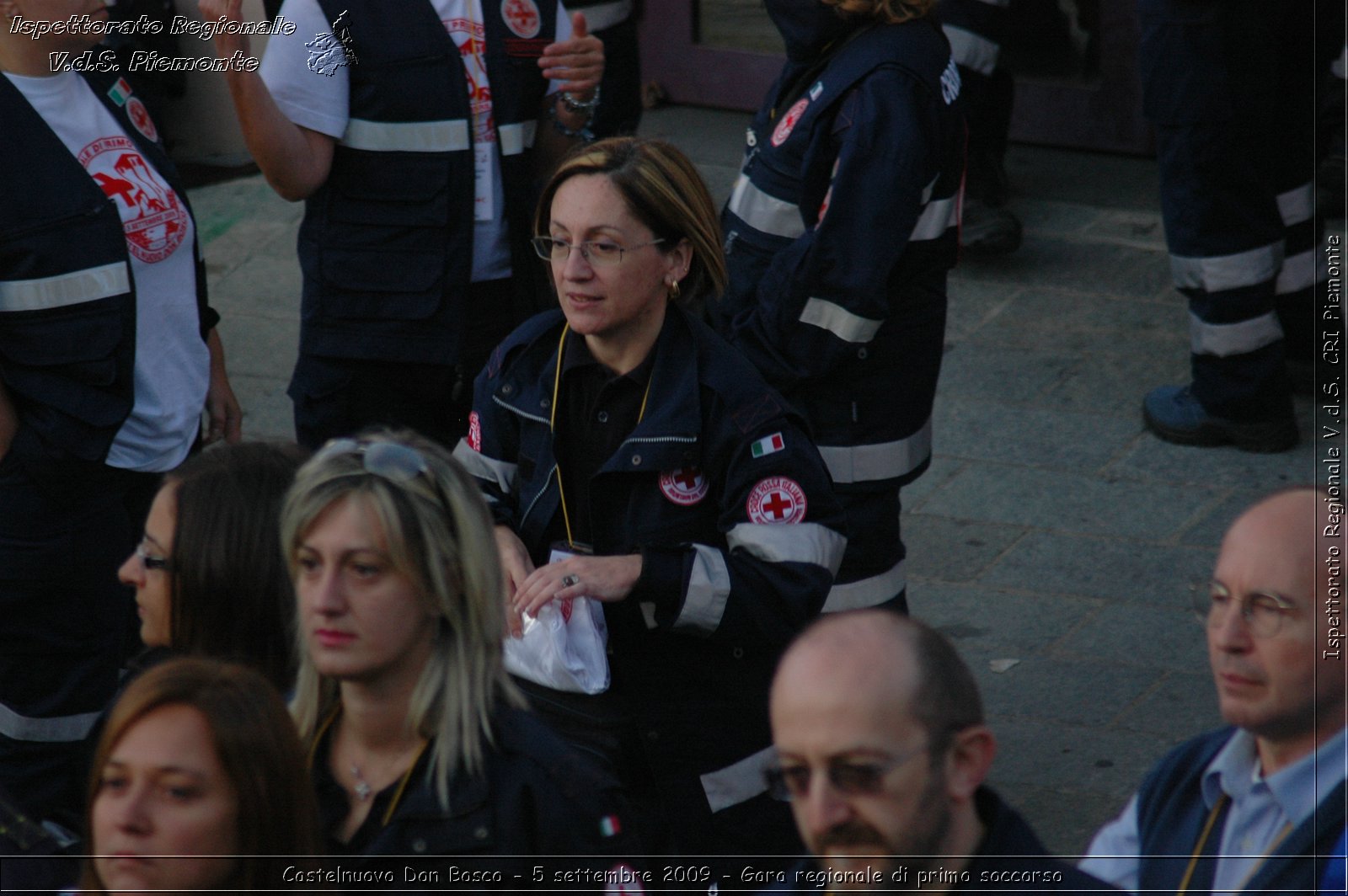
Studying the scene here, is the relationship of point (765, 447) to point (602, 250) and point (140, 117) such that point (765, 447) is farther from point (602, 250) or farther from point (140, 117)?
point (140, 117)

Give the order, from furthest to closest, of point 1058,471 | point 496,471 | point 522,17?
point 1058,471 → point 522,17 → point 496,471

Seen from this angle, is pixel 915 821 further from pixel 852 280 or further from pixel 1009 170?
pixel 1009 170

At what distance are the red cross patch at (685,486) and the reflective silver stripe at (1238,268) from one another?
3150 mm

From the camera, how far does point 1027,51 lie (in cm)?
835

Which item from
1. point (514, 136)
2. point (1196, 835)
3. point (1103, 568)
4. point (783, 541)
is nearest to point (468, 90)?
point (514, 136)

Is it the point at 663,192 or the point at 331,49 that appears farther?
the point at 331,49

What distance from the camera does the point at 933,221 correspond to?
14.0 feet

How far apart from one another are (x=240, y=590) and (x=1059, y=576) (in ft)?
10.2

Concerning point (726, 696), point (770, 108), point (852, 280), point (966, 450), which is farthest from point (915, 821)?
point (966, 450)

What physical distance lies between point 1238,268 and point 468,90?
111 inches

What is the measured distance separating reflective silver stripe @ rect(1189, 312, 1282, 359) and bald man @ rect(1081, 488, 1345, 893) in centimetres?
340

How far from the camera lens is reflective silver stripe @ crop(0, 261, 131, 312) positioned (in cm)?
394

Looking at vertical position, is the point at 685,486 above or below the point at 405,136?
below

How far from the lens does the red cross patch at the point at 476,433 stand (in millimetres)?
3632
